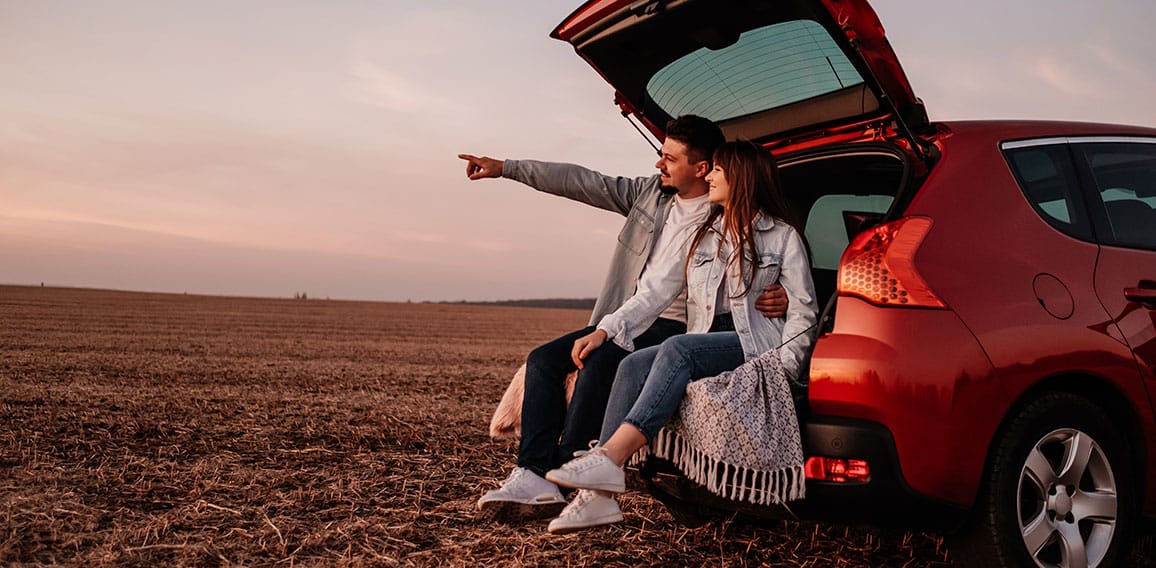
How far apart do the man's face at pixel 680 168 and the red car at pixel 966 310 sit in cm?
40

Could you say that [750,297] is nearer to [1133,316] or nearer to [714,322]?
[714,322]

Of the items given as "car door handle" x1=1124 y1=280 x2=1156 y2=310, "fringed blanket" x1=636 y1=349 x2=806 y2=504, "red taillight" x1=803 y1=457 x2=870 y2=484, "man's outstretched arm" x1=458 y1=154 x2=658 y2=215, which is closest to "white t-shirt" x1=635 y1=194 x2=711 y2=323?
"man's outstretched arm" x1=458 y1=154 x2=658 y2=215

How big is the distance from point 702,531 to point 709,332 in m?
1.25

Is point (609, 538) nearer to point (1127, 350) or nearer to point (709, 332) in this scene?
point (709, 332)

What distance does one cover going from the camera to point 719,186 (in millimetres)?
3561

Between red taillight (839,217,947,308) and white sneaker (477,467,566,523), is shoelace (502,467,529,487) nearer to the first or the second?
white sneaker (477,467,566,523)

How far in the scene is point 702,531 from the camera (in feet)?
13.9

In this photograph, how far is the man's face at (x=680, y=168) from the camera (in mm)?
3848

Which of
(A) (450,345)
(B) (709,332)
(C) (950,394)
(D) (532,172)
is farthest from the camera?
(A) (450,345)

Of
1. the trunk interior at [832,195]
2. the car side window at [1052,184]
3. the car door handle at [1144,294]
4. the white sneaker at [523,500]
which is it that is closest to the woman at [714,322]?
the white sneaker at [523,500]

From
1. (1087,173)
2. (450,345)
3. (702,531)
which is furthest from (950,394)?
(450,345)

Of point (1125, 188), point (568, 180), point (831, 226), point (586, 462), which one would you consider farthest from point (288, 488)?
point (1125, 188)

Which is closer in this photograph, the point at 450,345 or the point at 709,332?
the point at 709,332

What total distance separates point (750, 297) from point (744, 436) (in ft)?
2.13
